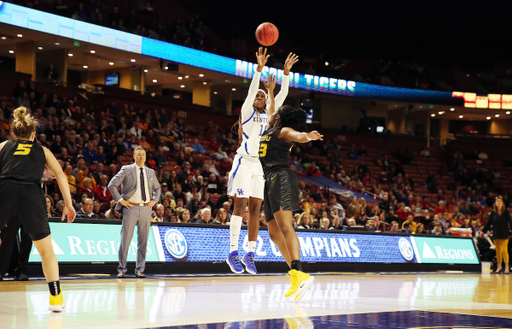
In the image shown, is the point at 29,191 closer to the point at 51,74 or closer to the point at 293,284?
the point at 293,284

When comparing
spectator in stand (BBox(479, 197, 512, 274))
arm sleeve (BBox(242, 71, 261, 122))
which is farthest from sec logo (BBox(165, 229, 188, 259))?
spectator in stand (BBox(479, 197, 512, 274))

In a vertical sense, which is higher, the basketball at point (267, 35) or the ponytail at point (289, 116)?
the basketball at point (267, 35)

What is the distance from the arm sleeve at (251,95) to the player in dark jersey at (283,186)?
0.78 m

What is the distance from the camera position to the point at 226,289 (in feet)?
21.9

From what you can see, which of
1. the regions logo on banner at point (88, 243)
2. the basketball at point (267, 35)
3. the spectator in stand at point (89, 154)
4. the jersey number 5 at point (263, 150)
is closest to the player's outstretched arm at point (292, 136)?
the jersey number 5 at point (263, 150)

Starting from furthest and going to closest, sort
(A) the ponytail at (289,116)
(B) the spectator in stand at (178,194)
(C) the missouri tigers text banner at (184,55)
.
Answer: (C) the missouri tigers text banner at (184,55)
(B) the spectator in stand at (178,194)
(A) the ponytail at (289,116)

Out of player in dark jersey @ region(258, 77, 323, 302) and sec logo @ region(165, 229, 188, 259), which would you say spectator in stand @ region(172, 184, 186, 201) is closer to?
sec logo @ region(165, 229, 188, 259)

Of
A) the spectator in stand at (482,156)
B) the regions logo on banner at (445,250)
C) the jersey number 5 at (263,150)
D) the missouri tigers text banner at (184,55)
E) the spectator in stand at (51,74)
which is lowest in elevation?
the regions logo on banner at (445,250)

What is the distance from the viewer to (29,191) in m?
4.44

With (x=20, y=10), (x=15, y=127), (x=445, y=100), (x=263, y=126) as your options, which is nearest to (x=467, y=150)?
(x=445, y=100)

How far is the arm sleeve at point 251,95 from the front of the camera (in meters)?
6.57

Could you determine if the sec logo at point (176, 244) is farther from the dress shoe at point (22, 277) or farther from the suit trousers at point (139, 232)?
the dress shoe at point (22, 277)

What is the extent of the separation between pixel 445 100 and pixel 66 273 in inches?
1128

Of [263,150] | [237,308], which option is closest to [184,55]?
[263,150]
